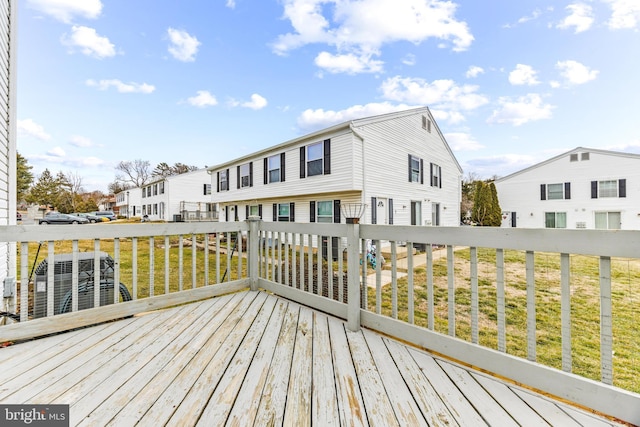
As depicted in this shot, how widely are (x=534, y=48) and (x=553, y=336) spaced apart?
337 inches

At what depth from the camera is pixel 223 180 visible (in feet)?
52.2

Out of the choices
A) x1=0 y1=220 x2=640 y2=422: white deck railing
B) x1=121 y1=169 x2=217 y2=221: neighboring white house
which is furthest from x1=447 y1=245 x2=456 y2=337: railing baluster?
x1=121 y1=169 x2=217 y2=221: neighboring white house

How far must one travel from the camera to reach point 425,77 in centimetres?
1057

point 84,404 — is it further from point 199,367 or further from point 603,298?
point 603,298

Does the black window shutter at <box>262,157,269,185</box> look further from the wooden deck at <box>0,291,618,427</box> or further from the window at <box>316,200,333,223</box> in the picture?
the wooden deck at <box>0,291,618,427</box>

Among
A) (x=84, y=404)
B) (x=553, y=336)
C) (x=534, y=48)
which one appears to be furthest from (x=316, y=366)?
(x=534, y=48)

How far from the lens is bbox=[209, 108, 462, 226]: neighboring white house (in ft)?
30.8

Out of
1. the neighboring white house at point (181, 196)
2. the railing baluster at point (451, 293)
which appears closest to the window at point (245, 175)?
the neighboring white house at point (181, 196)

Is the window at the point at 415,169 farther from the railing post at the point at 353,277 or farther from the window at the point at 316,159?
the railing post at the point at 353,277

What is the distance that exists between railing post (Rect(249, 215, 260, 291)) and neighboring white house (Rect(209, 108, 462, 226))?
18.9 ft

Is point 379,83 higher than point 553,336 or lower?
higher

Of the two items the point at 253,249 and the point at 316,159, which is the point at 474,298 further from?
the point at 316,159

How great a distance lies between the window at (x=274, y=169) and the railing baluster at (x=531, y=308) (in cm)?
1064

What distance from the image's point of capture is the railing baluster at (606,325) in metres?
1.35
